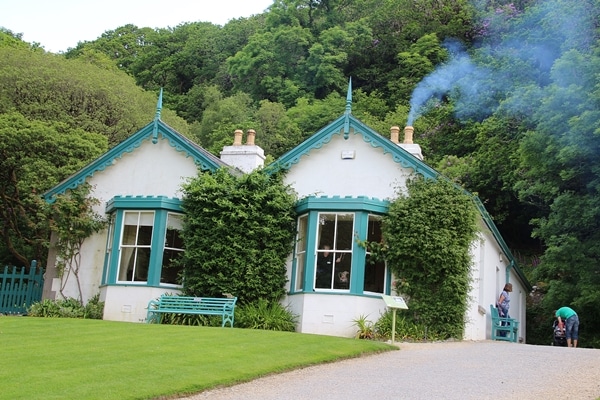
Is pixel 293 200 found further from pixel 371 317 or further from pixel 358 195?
pixel 371 317

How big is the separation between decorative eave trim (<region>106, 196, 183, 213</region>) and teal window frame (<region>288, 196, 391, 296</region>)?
3654mm

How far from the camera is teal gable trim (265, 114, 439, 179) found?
19688 millimetres

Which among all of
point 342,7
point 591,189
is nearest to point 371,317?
point 591,189

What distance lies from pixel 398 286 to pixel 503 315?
5.42 m

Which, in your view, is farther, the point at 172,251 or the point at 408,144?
the point at 408,144

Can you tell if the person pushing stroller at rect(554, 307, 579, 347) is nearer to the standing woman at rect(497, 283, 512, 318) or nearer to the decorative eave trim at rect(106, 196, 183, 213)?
the standing woman at rect(497, 283, 512, 318)

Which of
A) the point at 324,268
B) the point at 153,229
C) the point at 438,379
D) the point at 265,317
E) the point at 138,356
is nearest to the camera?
the point at 438,379

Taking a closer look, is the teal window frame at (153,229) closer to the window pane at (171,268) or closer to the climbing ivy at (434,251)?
the window pane at (171,268)

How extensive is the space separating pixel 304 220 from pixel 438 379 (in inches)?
355

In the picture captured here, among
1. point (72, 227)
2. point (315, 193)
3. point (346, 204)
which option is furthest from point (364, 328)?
point (72, 227)

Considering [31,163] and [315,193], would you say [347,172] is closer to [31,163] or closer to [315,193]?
[315,193]

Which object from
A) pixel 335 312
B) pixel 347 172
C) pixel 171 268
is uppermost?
pixel 347 172

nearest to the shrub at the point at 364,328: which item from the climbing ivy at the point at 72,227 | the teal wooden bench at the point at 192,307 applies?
the teal wooden bench at the point at 192,307

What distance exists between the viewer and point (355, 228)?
62.5ft
